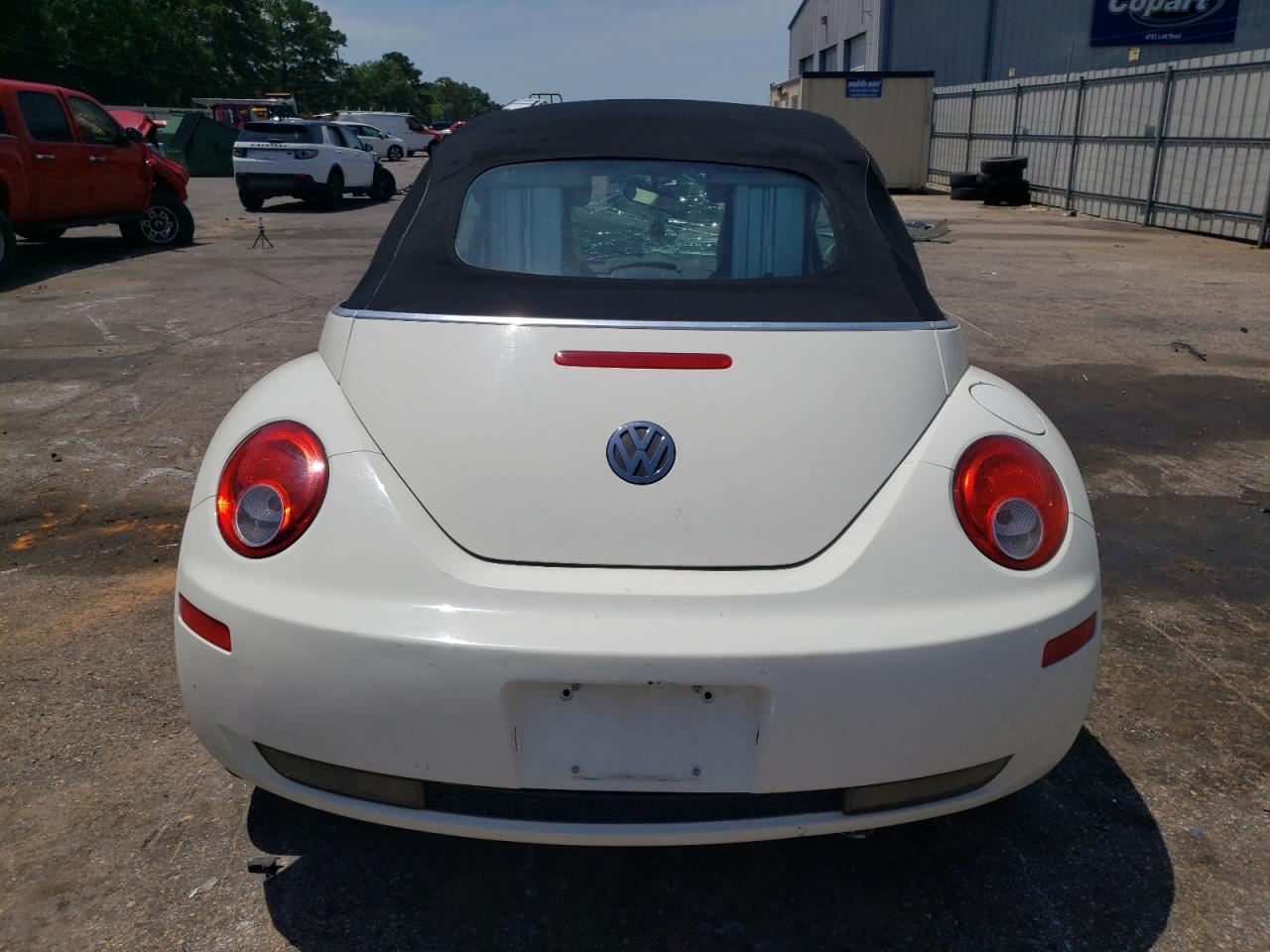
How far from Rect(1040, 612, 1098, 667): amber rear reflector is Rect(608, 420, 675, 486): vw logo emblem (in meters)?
0.78

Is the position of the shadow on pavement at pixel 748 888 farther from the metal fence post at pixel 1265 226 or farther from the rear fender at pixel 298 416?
the metal fence post at pixel 1265 226

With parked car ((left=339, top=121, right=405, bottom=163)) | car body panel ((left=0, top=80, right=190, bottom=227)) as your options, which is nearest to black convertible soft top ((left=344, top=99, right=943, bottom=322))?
car body panel ((left=0, top=80, right=190, bottom=227))

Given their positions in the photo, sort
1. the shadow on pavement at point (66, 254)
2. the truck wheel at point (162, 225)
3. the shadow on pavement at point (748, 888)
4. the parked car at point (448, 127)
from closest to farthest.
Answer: the shadow on pavement at point (748, 888) < the parked car at point (448, 127) < the shadow on pavement at point (66, 254) < the truck wheel at point (162, 225)

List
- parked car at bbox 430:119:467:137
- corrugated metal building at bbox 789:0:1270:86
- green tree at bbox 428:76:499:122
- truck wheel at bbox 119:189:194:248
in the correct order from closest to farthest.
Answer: parked car at bbox 430:119:467:137
truck wheel at bbox 119:189:194:248
corrugated metal building at bbox 789:0:1270:86
green tree at bbox 428:76:499:122

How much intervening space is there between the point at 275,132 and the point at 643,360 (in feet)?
70.4

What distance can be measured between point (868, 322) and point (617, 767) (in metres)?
1.07

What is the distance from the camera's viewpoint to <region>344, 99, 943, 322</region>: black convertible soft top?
7.28ft

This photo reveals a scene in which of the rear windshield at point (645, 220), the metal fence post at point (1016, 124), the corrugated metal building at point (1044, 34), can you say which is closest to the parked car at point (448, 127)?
the rear windshield at point (645, 220)

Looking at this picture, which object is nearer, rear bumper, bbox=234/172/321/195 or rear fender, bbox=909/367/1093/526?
rear fender, bbox=909/367/1093/526

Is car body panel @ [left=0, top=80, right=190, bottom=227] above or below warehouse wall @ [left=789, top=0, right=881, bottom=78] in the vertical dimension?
below

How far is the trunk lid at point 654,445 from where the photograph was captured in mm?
1927

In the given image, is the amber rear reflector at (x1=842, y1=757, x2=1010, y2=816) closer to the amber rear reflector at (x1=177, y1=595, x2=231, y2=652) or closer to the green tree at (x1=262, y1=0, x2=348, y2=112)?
the amber rear reflector at (x1=177, y1=595, x2=231, y2=652)

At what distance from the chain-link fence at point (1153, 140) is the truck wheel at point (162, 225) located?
1573 centimetres

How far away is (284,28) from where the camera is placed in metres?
101
